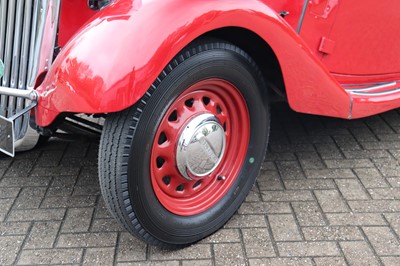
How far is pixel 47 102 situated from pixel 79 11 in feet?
1.98

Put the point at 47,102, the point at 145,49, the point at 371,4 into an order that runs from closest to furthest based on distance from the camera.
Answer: the point at 145,49, the point at 47,102, the point at 371,4

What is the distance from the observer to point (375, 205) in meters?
2.80

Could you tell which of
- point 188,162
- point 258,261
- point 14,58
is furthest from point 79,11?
point 258,261

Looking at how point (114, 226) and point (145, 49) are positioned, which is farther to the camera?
point (114, 226)

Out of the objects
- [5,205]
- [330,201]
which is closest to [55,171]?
[5,205]

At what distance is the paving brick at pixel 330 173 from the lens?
3074 mm

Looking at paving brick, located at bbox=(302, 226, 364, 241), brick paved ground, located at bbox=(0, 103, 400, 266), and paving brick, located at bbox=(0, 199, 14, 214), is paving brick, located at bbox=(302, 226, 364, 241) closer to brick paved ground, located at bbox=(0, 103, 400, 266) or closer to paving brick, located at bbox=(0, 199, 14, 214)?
brick paved ground, located at bbox=(0, 103, 400, 266)

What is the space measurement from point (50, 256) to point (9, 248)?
0.74 feet

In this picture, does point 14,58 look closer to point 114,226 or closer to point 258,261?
point 114,226

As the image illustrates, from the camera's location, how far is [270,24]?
2.30 metres

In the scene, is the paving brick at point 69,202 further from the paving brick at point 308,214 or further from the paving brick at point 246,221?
the paving brick at point 308,214

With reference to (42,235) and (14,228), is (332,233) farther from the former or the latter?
(14,228)

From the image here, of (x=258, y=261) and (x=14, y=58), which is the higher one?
(x=14, y=58)

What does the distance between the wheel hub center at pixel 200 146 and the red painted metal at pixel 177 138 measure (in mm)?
29
